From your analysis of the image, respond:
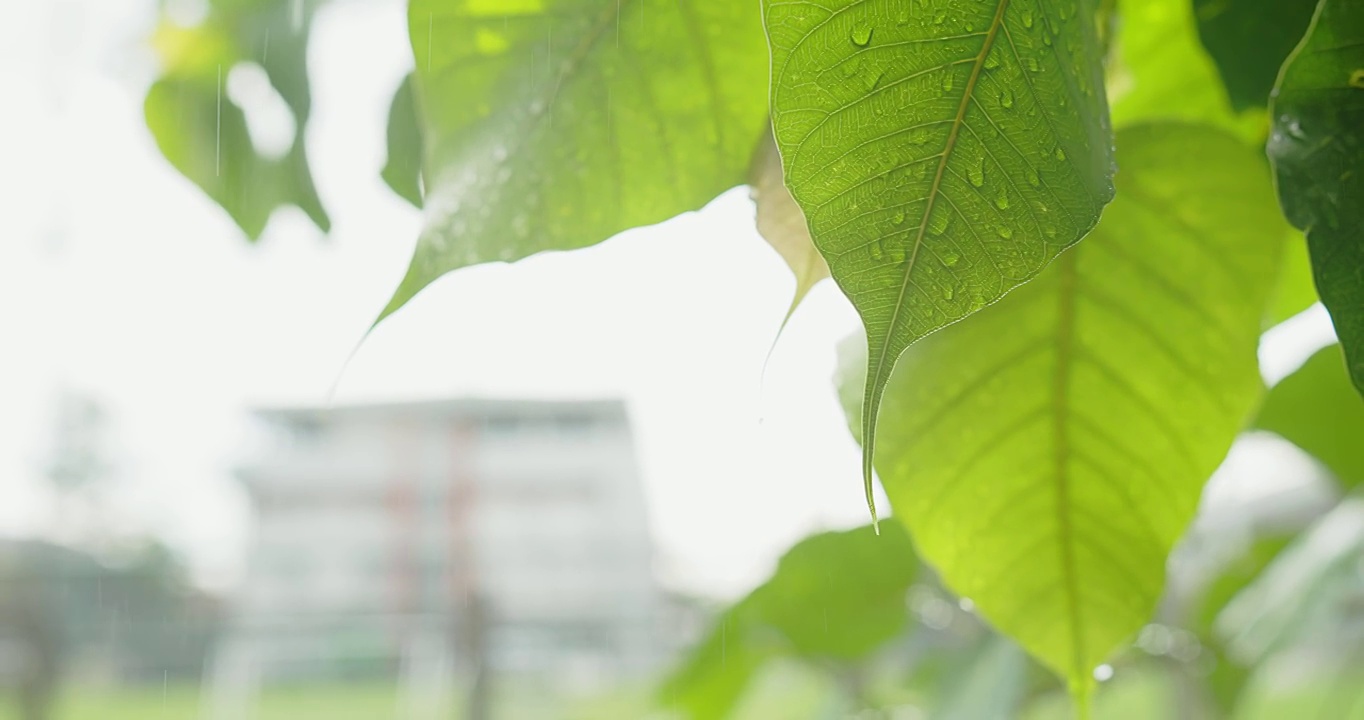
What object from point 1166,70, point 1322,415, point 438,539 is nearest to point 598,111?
point 1166,70

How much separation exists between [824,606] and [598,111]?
329 mm

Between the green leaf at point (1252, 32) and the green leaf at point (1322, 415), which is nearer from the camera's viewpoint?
the green leaf at point (1252, 32)

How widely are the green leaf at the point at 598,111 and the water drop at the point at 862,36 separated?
2.1 inches

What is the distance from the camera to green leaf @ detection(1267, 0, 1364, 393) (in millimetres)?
115

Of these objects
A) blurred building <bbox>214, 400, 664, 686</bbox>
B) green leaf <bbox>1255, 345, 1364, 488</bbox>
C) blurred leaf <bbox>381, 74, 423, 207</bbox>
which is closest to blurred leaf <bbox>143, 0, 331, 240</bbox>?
blurred leaf <bbox>381, 74, 423, 207</bbox>

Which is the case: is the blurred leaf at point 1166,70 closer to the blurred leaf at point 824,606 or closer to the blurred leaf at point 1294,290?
the blurred leaf at point 1294,290

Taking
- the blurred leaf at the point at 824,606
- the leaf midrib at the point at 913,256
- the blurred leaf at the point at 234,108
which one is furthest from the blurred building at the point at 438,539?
the leaf midrib at the point at 913,256

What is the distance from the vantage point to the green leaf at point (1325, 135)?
0.38 ft

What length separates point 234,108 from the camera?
12.3 inches

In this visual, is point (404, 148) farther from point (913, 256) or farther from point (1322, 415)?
point (1322, 415)

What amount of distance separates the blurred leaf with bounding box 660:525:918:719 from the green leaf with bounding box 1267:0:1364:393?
0.28 m

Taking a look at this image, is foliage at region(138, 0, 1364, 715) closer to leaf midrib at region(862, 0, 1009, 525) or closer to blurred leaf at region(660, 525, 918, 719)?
leaf midrib at region(862, 0, 1009, 525)

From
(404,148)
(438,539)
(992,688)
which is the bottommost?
(992,688)

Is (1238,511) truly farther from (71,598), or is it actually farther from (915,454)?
(71,598)
